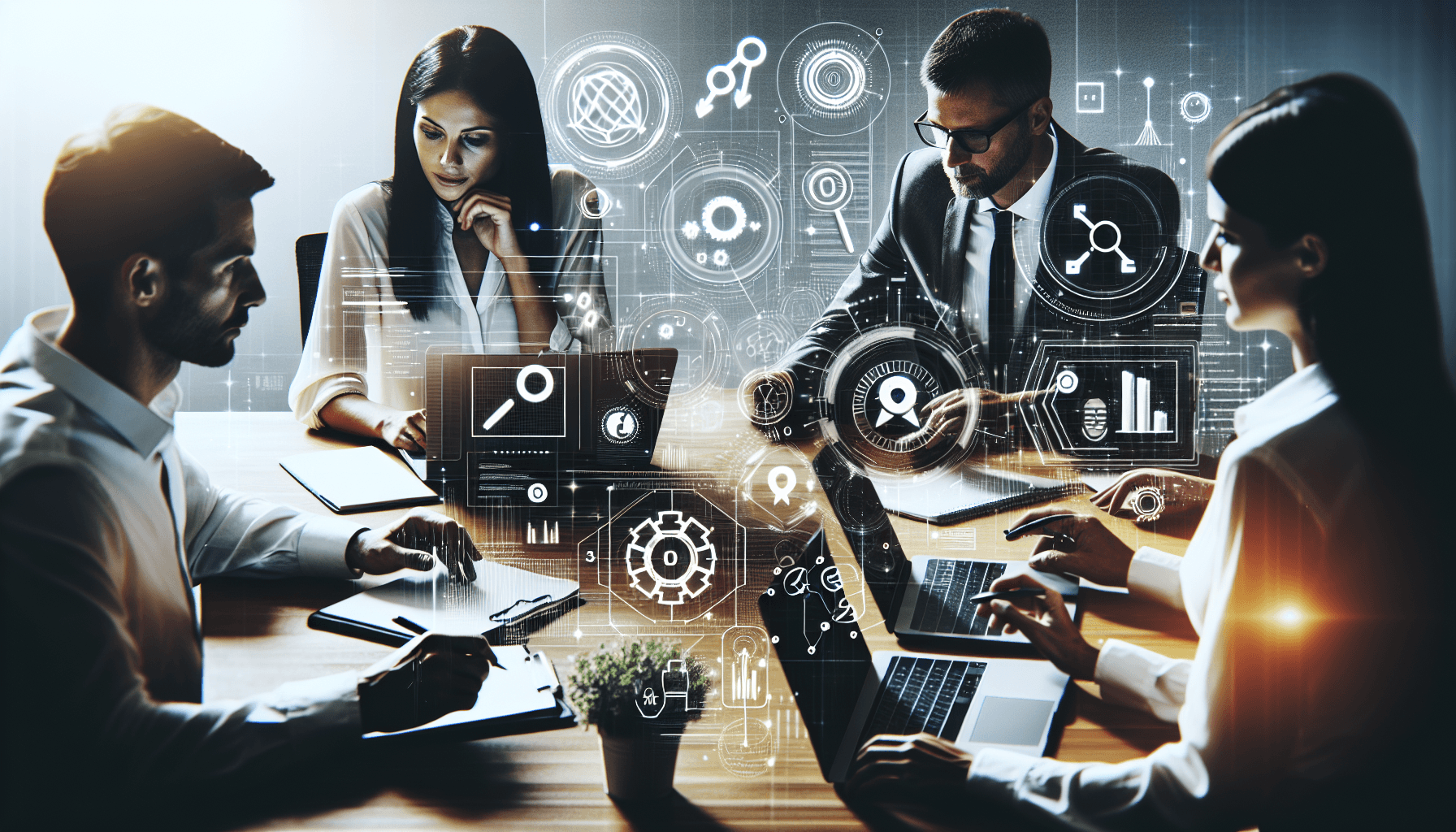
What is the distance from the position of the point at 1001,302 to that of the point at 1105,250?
8.8 inches

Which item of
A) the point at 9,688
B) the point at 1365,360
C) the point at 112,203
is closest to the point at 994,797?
the point at 1365,360

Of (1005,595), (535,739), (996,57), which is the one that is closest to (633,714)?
(535,739)

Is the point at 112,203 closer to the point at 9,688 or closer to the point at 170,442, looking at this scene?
the point at 170,442

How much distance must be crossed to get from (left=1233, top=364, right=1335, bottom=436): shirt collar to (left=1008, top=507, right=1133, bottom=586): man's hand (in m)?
0.36

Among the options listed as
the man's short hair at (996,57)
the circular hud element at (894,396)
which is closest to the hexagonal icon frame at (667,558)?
the circular hud element at (894,396)

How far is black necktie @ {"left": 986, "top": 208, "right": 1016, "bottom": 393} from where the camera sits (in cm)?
179

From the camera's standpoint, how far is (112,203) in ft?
4.62

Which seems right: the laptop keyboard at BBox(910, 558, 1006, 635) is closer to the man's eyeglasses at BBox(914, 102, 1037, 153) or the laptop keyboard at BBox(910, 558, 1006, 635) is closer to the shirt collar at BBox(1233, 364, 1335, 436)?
the shirt collar at BBox(1233, 364, 1335, 436)

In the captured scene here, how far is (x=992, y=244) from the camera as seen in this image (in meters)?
1.84

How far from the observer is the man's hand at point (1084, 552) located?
1.61 m

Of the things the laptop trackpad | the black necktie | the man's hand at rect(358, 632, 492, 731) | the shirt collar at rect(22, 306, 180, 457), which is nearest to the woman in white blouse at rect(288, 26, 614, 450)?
the shirt collar at rect(22, 306, 180, 457)

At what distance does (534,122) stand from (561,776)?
1251 millimetres

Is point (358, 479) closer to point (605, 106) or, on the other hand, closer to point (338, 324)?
point (338, 324)

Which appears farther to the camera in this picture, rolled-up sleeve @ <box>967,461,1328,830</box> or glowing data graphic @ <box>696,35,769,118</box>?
glowing data graphic @ <box>696,35,769,118</box>
